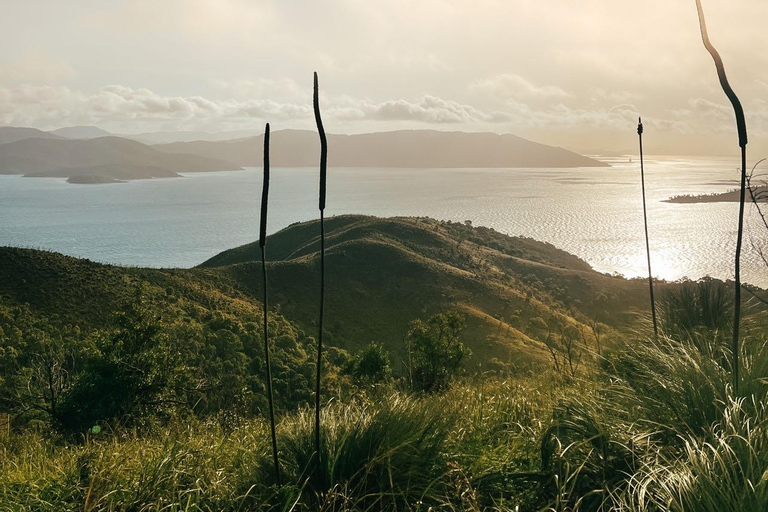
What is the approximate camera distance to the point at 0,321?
35.9 meters

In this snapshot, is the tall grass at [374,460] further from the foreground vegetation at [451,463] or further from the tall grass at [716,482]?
the tall grass at [716,482]

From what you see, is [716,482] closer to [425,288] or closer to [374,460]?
[374,460]

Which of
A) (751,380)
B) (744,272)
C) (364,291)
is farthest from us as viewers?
(744,272)

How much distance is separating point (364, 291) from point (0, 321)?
3690cm

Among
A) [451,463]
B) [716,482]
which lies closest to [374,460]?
[451,463]

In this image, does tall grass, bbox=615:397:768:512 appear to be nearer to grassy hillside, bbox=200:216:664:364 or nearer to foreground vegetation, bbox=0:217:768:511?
foreground vegetation, bbox=0:217:768:511

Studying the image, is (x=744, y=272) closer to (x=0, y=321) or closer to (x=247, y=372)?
(x=247, y=372)

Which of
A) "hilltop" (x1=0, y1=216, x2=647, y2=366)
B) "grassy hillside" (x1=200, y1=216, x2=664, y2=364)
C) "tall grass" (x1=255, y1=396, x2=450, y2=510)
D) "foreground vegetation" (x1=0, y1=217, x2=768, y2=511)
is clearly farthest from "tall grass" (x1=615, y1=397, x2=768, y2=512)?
"grassy hillside" (x1=200, y1=216, x2=664, y2=364)

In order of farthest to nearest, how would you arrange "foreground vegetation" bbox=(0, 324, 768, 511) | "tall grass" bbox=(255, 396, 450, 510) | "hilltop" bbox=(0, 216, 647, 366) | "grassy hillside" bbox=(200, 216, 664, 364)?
"grassy hillside" bbox=(200, 216, 664, 364), "hilltop" bbox=(0, 216, 647, 366), "tall grass" bbox=(255, 396, 450, 510), "foreground vegetation" bbox=(0, 324, 768, 511)

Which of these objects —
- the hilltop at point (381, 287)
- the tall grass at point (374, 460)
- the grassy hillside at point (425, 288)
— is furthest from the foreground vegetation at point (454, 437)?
the grassy hillside at point (425, 288)

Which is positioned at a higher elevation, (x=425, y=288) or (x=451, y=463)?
(x=451, y=463)

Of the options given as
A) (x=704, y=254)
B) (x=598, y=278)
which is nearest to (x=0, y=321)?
(x=598, y=278)

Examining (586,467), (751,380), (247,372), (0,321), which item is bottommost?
(247,372)

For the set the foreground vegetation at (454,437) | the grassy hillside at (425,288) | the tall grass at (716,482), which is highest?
the tall grass at (716,482)
